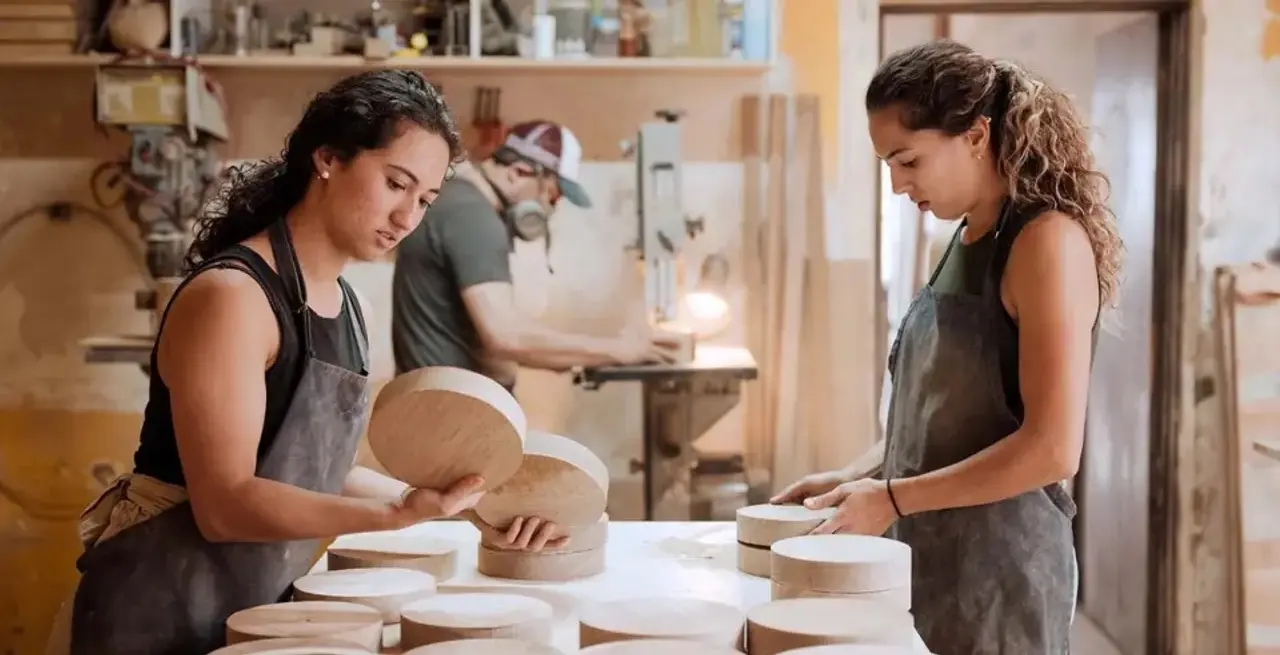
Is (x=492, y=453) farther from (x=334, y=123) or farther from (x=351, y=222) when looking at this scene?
(x=334, y=123)

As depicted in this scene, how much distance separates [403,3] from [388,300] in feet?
2.98

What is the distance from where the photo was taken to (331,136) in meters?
1.72

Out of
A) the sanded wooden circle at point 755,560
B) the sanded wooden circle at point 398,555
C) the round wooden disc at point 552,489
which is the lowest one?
the sanded wooden circle at point 755,560

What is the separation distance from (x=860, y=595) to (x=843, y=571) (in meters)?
0.04

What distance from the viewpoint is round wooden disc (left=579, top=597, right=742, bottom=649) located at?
4.53 feet

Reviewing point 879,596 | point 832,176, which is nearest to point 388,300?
point 832,176

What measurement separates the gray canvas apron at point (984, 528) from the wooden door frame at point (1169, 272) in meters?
1.79

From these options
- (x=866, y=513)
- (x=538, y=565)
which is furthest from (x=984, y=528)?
(x=538, y=565)

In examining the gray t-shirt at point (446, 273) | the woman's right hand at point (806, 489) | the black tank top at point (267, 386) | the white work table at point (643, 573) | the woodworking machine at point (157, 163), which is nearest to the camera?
the black tank top at point (267, 386)

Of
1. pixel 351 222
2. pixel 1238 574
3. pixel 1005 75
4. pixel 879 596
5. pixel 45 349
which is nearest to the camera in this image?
pixel 879 596

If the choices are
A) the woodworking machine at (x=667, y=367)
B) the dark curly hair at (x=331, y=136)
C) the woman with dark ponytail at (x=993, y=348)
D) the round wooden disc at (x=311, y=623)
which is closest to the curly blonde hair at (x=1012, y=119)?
the woman with dark ponytail at (x=993, y=348)

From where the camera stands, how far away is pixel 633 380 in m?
3.62

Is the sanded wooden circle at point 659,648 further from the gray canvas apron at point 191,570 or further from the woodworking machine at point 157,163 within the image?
the woodworking machine at point 157,163

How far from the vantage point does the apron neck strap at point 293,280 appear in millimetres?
1680
